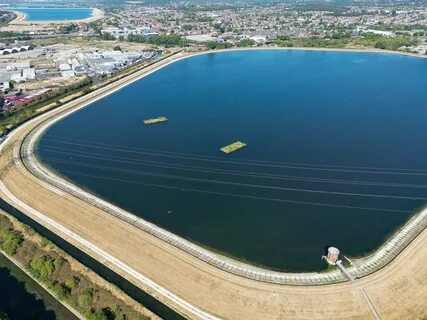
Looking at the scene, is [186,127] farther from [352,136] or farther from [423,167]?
[423,167]

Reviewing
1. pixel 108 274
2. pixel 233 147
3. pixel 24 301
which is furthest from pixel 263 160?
pixel 24 301

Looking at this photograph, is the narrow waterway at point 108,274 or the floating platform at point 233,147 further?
the floating platform at point 233,147

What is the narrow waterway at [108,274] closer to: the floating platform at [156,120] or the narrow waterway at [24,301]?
the narrow waterway at [24,301]

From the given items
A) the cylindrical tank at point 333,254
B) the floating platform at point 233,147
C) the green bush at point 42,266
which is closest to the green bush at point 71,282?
the green bush at point 42,266

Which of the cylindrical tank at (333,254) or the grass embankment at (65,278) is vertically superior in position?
the cylindrical tank at (333,254)

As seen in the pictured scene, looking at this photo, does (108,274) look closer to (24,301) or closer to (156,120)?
(24,301)
